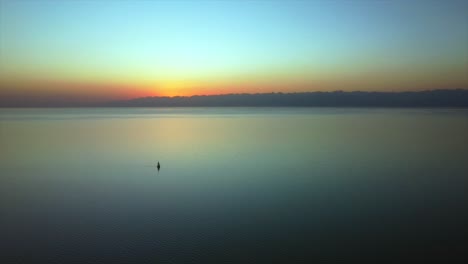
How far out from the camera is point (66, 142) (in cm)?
3191

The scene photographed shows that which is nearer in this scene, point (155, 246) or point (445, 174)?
point (155, 246)

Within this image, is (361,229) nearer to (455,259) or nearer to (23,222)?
(455,259)

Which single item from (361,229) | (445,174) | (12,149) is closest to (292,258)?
(361,229)

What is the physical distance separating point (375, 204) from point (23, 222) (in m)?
11.8

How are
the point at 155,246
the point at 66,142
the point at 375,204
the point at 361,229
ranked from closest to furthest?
1. the point at 155,246
2. the point at 361,229
3. the point at 375,204
4. the point at 66,142

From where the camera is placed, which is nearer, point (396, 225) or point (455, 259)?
point (455, 259)

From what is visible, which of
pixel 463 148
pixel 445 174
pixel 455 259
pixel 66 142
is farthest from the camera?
pixel 66 142

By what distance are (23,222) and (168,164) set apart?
10810 millimetres

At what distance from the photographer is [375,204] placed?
1255 cm

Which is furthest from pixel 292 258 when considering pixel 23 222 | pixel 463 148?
pixel 463 148

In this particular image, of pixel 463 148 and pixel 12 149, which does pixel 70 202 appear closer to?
pixel 12 149

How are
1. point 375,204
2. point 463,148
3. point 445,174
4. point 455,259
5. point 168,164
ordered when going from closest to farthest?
point 455,259, point 375,204, point 445,174, point 168,164, point 463,148

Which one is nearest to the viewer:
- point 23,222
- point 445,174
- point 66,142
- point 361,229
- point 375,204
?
point 361,229

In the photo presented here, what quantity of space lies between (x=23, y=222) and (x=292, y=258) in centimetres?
839
